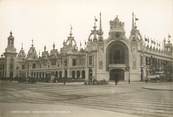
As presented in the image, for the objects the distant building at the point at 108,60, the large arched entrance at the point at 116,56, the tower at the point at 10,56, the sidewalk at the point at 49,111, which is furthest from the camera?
the large arched entrance at the point at 116,56

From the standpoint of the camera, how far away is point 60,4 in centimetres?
264

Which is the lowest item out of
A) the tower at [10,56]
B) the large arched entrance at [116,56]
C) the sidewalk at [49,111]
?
the sidewalk at [49,111]

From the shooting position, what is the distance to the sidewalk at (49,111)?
7.52 ft

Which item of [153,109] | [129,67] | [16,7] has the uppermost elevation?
[16,7]

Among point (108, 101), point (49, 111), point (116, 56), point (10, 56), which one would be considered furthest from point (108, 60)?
point (49, 111)

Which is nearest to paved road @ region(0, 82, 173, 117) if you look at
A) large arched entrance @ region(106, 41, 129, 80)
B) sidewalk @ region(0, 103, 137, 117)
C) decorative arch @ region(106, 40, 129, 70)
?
sidewalk @ region(0, 103, 137, 117)

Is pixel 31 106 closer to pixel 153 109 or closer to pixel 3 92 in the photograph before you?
pixel 3 92

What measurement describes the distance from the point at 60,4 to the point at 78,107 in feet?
3.15

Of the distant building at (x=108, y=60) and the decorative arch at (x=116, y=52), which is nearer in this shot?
the distant building at (x=108, y=60)

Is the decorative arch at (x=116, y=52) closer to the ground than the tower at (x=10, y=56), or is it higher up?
higher up

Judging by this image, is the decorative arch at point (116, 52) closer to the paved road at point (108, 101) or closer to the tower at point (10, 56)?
the tower at point (10, 56)

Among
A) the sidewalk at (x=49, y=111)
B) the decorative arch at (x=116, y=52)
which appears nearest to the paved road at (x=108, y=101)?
the sidewalk at (x=49, y=111)

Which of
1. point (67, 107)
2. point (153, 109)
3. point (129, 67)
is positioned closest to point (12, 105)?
point (67, 107)

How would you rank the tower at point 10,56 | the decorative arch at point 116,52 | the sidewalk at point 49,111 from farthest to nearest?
the decorative arch at point 116,52 < the tower at point 10,56 < the sidewalk at point 49,111
